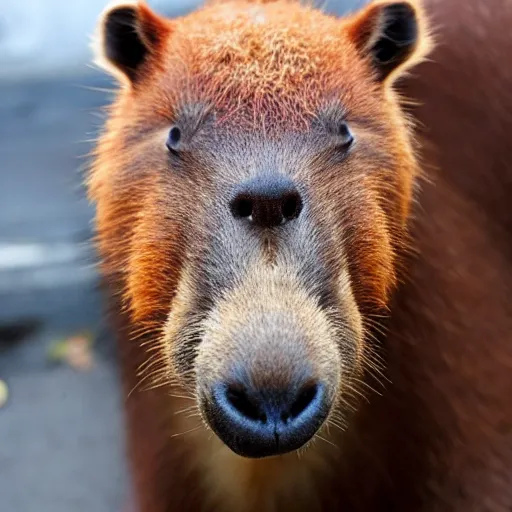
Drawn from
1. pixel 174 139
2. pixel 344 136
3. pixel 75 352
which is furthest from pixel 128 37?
pixel 75 352

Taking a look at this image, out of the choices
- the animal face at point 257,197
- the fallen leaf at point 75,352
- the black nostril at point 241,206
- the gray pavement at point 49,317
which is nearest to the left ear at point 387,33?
the animal face at point 257,197

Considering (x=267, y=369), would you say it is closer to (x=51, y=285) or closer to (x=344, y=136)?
(x=344, y=136)

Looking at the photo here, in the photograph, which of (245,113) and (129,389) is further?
(129,389)

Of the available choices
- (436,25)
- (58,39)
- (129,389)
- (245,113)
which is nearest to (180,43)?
(245,113)

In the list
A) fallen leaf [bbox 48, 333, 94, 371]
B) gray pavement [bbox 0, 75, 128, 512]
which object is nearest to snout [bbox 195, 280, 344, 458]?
gray pavement [bbox 0, 75, 128, 512]

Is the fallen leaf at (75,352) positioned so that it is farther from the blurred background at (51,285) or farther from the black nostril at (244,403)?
the black nostril at (244,403)

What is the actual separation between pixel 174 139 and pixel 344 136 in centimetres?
33

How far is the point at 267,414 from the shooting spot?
1503mm

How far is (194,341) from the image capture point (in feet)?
5.42

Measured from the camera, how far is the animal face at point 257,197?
5.03ft

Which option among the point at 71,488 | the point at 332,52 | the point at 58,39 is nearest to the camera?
the point at 332,52

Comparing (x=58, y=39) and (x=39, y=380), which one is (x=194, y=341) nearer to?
(x=39, y=380)

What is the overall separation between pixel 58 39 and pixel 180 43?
9.19ft

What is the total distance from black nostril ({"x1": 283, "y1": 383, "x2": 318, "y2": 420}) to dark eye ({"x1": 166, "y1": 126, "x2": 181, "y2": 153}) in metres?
0.56
